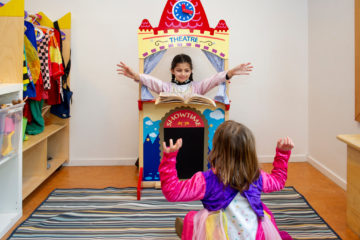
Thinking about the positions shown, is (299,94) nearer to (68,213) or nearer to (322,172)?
(322,172)

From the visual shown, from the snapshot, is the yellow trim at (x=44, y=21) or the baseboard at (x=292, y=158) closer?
the yellow trim at (x=44, y=21)

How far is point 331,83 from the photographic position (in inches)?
106

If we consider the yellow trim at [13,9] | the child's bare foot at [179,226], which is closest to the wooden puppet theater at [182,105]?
the child's bare foot at [179,226]

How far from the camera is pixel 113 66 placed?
307cm

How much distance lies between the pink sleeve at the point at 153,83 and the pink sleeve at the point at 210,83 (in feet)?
0.72

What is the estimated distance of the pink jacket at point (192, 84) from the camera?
2385 mm

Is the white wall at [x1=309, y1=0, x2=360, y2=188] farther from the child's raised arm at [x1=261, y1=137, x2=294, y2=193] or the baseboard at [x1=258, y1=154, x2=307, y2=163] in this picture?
the child's raised arm at [x1=261, y1=137, x2=294, y2=193]

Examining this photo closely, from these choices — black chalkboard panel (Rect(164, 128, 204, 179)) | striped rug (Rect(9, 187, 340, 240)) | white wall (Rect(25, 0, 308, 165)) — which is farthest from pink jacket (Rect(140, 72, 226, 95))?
striped rug (Rect(9, 187, 340, 240))

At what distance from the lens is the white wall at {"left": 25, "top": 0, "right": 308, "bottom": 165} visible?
9.94 ft

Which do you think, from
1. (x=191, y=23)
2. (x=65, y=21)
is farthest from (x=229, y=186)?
(x=65, y=21)

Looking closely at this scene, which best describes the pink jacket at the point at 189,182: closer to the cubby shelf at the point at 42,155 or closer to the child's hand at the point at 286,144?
the child's hand at the point at 286,144

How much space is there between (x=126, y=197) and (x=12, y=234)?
760 mm

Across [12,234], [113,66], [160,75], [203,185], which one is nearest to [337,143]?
[160,75]

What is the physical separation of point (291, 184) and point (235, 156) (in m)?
1.58
